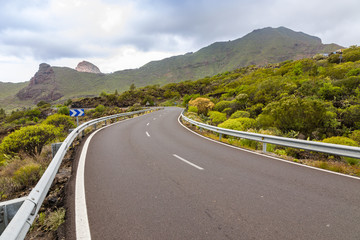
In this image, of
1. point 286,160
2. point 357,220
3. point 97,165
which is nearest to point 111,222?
point 97,165

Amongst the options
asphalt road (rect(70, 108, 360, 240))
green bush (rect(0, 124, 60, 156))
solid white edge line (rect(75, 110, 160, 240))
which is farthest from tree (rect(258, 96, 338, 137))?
green bush (rect(0, 124, 60, 156))

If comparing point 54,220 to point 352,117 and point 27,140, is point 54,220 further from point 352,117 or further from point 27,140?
point 352,117

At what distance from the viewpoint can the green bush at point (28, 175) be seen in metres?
4.43

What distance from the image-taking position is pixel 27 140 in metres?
7.64

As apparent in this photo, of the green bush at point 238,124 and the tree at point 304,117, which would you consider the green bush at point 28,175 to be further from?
the tree at point 304,117

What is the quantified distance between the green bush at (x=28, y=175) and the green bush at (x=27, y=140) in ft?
10.3

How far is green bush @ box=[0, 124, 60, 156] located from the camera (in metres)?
7.45

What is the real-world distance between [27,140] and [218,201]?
8.38m

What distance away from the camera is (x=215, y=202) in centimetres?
353

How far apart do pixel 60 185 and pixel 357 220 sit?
19.8ft

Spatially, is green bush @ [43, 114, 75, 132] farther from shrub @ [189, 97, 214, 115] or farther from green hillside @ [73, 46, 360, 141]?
shrub @ [189, 97, 214, 115]

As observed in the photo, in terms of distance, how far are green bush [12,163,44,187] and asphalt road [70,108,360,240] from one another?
1.22 m

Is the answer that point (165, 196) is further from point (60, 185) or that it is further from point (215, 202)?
point (60, 185)

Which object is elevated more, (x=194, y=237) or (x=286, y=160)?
(x=194, y=237)
